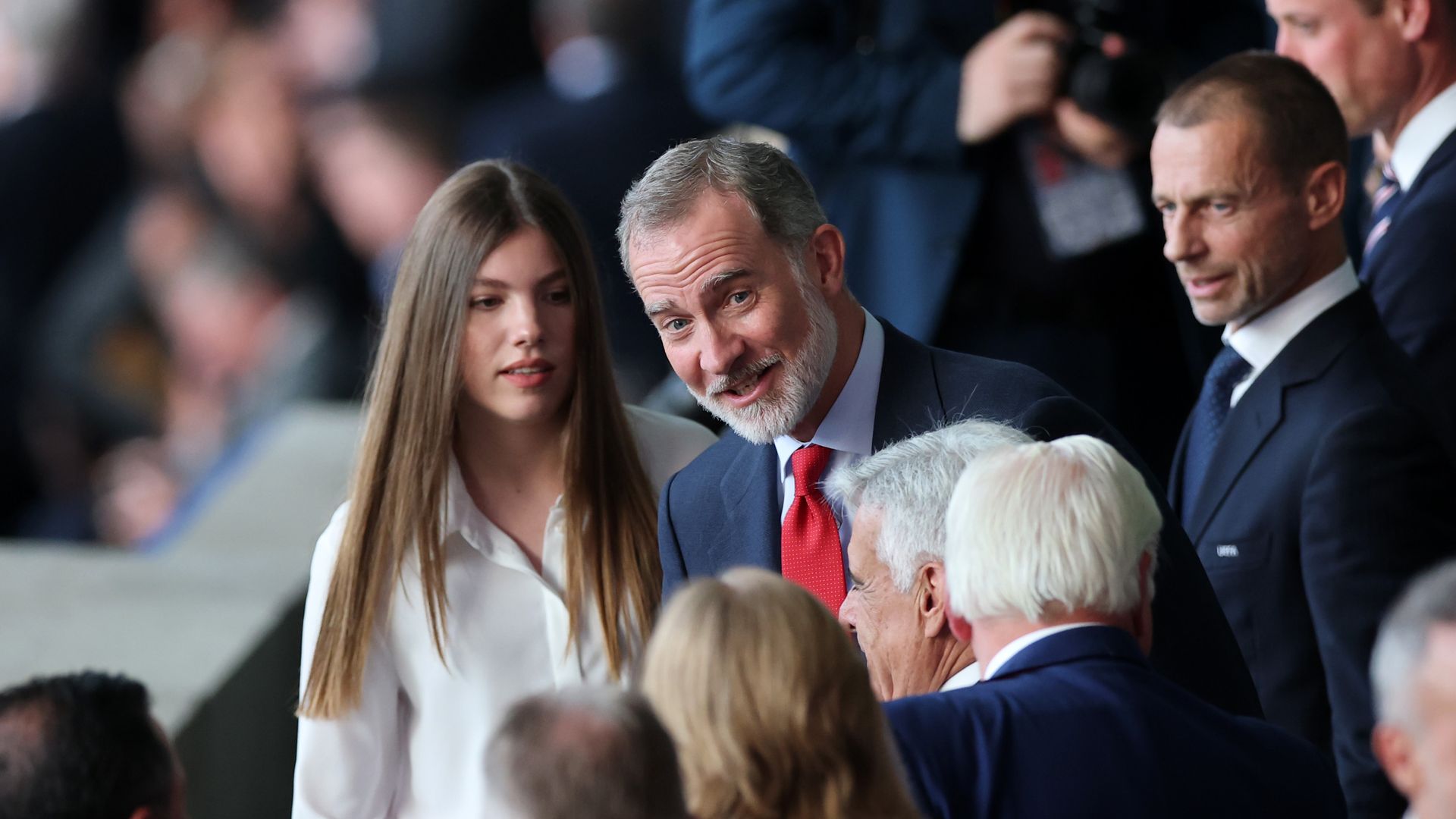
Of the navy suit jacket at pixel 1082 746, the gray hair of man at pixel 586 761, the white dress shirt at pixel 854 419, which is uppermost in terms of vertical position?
the white dress shirt at pixel 854 419

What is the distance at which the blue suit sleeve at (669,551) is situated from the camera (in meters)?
2.46

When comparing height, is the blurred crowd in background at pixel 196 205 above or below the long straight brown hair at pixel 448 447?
above

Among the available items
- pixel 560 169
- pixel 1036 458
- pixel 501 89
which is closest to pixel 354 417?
pixel 560 169

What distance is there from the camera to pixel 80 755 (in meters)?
1.54

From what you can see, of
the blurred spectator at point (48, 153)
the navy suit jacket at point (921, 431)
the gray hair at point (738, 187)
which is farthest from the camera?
the blurred spectator at point (48, 153)

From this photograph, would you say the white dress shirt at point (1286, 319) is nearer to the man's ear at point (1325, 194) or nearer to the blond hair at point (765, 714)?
the man's ear at point (1325, 194)

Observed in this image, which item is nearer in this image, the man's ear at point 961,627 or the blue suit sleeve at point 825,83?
the man's ear at point 961,627

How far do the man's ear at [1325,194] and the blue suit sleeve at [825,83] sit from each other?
86 cm

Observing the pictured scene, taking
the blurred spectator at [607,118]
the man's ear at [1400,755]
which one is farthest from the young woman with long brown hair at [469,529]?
the blurred spectator at [607,118]

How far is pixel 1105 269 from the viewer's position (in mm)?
3324

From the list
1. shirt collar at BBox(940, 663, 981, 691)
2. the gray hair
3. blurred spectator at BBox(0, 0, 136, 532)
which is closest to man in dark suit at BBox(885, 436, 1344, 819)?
shirt collar at BBox(940, 663, 981, 691)

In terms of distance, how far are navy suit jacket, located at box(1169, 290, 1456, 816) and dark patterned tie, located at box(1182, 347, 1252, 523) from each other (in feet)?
0.17

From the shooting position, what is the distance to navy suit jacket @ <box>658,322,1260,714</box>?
2086 millimetres

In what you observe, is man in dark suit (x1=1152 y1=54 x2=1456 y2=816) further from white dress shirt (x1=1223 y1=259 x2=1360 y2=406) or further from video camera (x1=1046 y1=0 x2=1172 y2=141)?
video camera (x1=1046 y1=0 x2=1172 y2=141)
